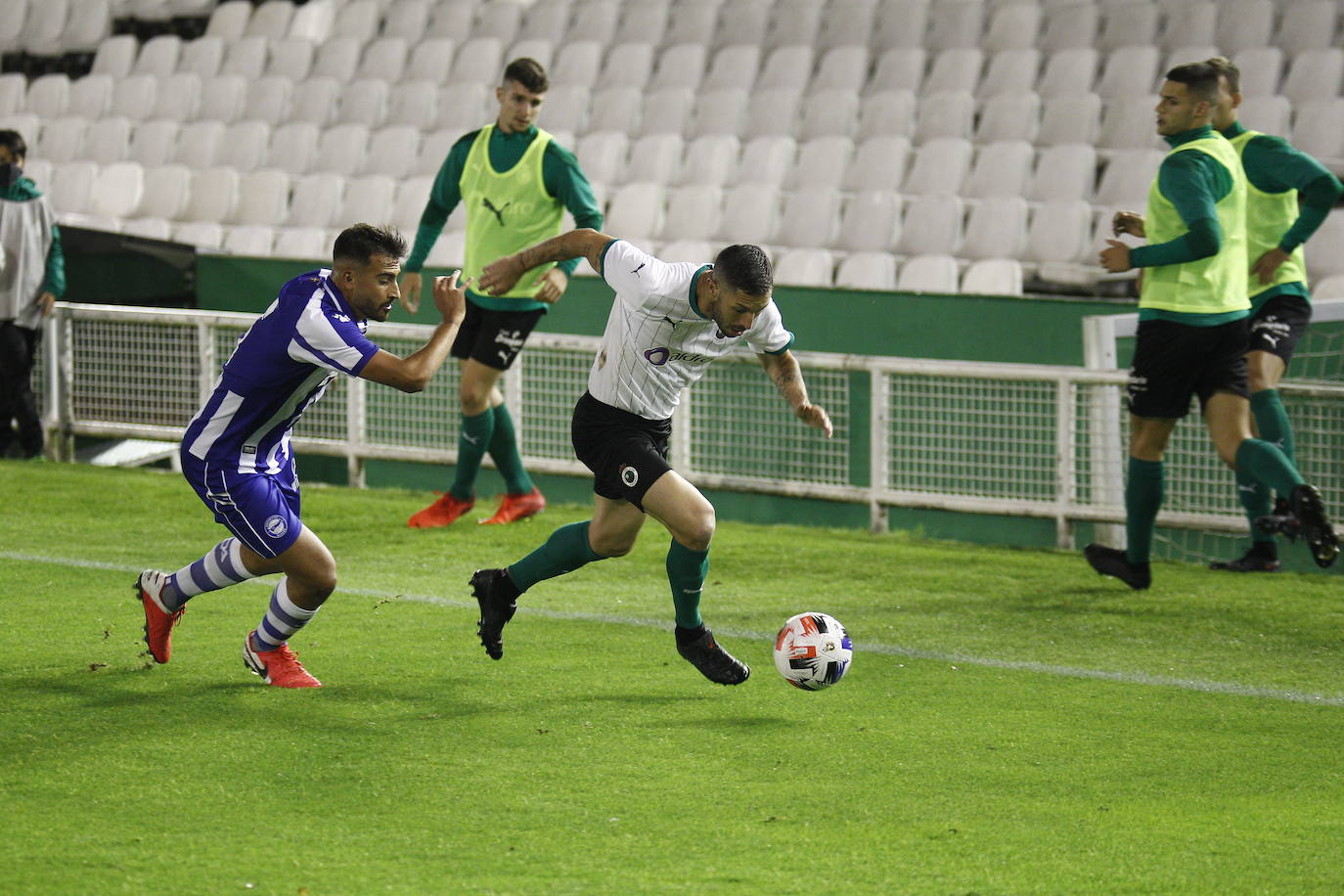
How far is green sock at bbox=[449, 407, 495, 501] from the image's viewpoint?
811cm

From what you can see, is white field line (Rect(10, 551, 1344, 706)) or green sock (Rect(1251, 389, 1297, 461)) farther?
green sock (Rect(1251, 389, 1297, 461))

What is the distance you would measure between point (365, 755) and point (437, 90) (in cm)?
1220

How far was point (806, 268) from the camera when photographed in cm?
1203

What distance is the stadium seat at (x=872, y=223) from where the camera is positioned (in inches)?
492

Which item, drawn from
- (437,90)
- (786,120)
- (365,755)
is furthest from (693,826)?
(437,90)

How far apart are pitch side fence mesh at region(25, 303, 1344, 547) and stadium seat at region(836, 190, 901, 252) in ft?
11.9

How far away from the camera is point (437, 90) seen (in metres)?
15.6

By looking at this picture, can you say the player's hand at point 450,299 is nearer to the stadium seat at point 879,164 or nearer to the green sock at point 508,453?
the green sock at point 508,453

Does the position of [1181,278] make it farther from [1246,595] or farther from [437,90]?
[437,90]

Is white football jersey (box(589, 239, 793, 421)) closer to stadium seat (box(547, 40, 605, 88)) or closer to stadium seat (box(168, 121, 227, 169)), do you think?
stadium seat (box(547, 40, 605, 88))

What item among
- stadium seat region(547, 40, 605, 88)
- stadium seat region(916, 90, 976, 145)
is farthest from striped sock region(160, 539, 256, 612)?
stadium seat region(547, 40, 605, 88)

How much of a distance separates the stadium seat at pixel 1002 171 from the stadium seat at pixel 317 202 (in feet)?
18.6

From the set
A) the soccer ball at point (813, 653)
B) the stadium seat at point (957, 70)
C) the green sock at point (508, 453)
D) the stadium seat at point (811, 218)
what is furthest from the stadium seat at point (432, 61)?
the soccer ball at point (813, 653)

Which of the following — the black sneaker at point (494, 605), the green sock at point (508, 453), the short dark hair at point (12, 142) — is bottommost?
the black sneaker at point (494, 605)
